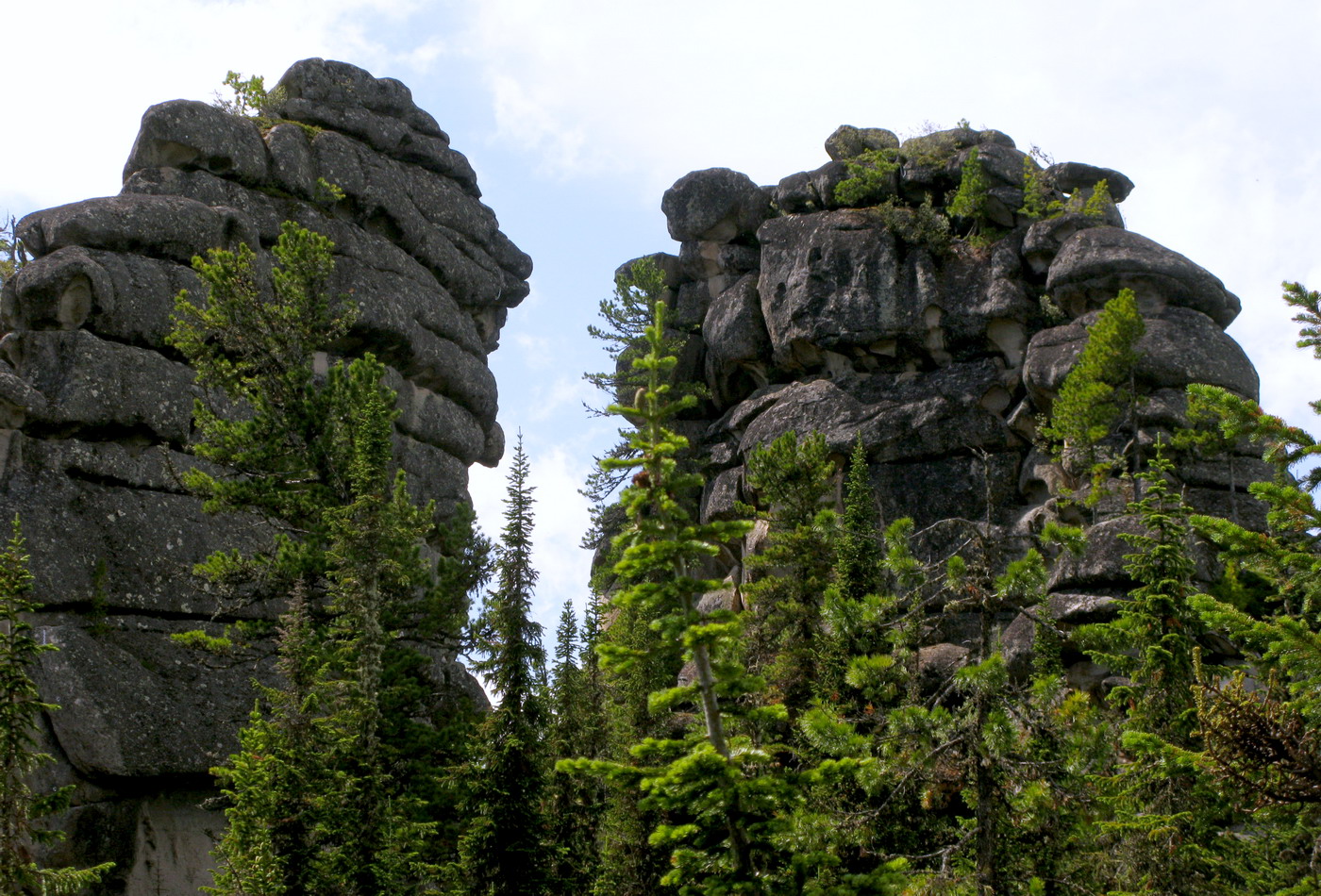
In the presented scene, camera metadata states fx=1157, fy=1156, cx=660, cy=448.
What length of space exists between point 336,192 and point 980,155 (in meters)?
27.4

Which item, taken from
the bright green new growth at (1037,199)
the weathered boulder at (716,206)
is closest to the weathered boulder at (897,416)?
the bright green new growth at (1037,199)

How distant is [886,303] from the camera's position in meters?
49.1

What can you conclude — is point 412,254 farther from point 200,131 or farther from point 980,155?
point 980,155

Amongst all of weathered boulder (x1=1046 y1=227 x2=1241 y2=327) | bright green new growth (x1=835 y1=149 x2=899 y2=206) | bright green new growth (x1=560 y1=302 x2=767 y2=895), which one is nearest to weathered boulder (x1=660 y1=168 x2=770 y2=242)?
bright green new growth (x1=835 y1=149 x2=899 y2=206)

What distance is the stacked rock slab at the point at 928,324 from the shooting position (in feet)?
136

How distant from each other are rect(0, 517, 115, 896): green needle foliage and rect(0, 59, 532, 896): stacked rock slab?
9.12 m

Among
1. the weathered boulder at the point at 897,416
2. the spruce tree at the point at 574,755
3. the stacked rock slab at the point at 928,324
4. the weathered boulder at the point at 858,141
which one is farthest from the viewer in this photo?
the weathered boulder at the point at 858,141

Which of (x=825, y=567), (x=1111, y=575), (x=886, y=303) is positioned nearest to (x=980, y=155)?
(x=886, y=303)

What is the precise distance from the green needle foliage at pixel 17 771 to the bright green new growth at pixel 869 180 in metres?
41.8

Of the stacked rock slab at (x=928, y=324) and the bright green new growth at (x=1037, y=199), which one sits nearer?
the stacked rock slab at (x=928, y=324)

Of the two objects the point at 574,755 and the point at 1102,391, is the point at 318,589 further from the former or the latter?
the point at 1102,391

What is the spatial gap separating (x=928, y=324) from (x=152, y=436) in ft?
100

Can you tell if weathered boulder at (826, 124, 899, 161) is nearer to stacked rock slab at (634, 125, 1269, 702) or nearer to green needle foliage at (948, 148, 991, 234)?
stacked rock slab at (634, 125, 1269, 702)

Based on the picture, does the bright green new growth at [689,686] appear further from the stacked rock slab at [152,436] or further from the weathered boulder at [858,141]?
the weathered boulder at [858,141]
